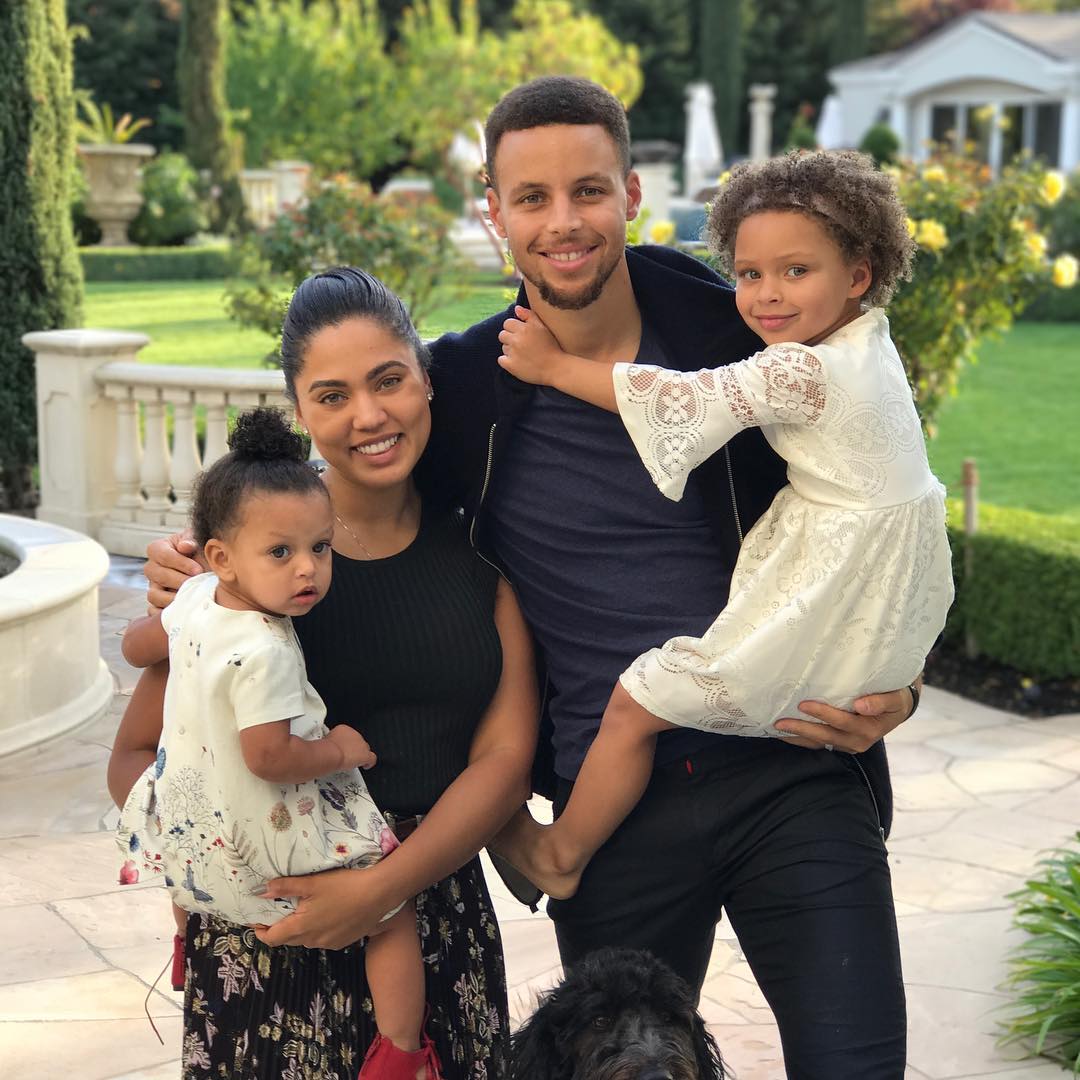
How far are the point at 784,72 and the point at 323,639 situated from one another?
44.8 metres

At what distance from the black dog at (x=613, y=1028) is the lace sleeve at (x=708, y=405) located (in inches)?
27.4

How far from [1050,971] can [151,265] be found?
17651mm

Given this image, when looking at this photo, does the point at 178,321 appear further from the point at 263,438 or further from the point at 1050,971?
the point at 263,438

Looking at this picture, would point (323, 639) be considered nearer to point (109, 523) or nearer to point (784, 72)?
point (109, 523)

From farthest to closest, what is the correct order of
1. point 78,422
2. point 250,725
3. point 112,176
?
point 112,176 → point 78,422 → point 250,725

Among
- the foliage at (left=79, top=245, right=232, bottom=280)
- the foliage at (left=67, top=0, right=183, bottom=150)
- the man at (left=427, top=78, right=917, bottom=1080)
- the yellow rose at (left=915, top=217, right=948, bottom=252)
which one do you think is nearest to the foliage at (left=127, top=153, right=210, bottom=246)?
the foliage at (left=79, top=245, right=232, bottom=280)

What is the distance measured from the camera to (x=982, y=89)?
3669cm

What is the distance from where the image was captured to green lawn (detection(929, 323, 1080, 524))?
11336 millimetres

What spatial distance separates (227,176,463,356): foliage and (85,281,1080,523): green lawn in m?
0.48

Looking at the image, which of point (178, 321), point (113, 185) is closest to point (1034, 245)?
point (178, 321)

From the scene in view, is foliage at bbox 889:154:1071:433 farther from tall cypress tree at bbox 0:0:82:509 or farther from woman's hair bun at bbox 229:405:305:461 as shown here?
woman's hair bun at bbox 229:405:305:461

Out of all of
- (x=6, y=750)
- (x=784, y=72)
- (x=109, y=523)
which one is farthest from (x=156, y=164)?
(x=784, y=72)

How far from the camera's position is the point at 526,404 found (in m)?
2.44

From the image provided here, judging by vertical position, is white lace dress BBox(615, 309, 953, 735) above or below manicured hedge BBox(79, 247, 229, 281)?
above
